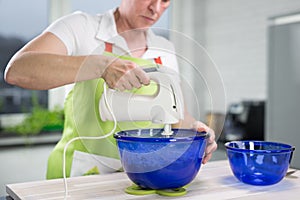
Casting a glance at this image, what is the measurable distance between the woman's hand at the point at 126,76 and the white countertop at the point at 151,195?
251 mm

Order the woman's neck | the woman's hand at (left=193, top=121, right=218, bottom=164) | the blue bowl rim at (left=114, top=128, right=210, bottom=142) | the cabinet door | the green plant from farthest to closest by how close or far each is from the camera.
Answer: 1. the green plant
2. the cabinet door
3. the woman's neck
4. the woman's hand at (left=193, top=121, right=218, bottom=164)
5. the blue bowl rim at (left=114, top=128, right=210, bottom=142)

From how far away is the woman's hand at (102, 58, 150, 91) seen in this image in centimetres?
100

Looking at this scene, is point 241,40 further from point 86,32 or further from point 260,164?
point 260,164

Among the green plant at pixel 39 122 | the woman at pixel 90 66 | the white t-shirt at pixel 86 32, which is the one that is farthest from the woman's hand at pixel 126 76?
the green plant at pixel 39 122

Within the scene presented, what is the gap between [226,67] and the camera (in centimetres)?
362

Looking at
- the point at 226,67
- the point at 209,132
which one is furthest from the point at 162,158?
the point at 226,67

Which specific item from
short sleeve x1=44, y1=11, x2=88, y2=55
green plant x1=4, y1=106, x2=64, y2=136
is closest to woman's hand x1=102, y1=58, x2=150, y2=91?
short sleeve x1=44, y1=11, x2=88, y2=55

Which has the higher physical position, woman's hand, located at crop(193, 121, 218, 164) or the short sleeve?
the short sleeve

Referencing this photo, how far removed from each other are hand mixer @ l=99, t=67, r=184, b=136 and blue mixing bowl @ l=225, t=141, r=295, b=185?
0.19 m

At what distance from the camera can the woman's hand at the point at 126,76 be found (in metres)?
1.00

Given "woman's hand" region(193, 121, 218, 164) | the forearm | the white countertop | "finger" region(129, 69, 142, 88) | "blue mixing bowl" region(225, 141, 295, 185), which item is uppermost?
the forearm

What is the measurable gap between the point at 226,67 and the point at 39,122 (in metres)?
1.55

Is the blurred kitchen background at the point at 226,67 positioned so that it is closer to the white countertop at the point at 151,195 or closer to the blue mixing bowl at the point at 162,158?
the white countertop at the point at 151,195

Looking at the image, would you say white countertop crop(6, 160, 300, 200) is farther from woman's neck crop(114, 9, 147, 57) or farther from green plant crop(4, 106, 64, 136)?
green plant crop(4, 106, 64, 136)
